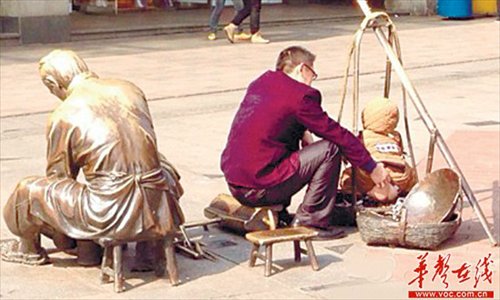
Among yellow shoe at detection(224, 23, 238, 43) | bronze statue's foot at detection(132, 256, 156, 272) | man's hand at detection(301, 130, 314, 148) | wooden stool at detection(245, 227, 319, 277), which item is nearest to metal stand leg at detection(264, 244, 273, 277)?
wooden stool at detection(245, 227, 319, 277)

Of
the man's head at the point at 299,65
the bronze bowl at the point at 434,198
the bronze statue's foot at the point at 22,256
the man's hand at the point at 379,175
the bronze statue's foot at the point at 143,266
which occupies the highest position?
the man's head at the point at 299,65

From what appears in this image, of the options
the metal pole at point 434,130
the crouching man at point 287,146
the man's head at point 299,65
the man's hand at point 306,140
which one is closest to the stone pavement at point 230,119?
the metal pole at point 434,130

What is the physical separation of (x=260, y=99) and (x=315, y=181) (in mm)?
605

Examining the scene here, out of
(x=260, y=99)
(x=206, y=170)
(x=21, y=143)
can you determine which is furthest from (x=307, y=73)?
(x=21, y=143)

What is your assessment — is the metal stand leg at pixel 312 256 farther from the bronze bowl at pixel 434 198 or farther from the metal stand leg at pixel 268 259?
the bronze bowl at pixel 434 198

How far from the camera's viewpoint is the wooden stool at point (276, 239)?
655cm

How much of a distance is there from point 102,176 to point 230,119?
18.4 ft

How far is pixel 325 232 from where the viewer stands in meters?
7.36

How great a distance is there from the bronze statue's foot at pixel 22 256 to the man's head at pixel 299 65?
6.02ft

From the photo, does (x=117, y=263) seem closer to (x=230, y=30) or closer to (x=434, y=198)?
(x=434, y=198)

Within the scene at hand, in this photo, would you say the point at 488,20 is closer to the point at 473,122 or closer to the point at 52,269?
the point at 473,122

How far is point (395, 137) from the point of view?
7727mm

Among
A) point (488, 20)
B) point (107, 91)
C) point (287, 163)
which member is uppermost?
point (107, 91)

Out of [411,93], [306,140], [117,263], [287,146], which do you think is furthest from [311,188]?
[117,263]
